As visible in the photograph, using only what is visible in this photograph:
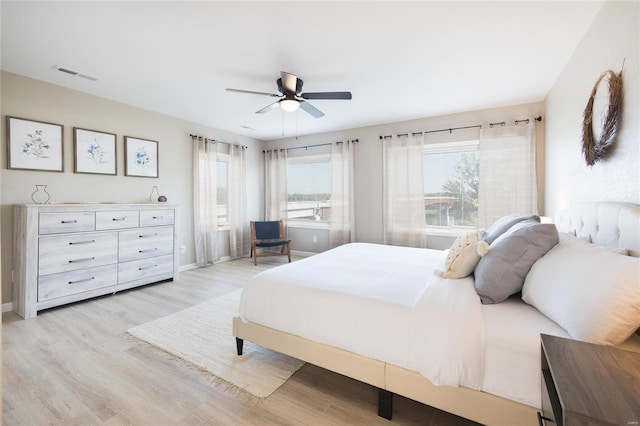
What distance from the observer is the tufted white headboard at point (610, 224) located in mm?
1366

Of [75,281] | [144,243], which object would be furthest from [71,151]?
[75,281]

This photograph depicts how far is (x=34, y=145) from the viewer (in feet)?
10.3

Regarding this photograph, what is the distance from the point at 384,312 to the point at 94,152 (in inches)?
163

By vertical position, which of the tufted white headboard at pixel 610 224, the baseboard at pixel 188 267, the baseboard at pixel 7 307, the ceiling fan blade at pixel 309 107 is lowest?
the baseboard at pixel 7 307

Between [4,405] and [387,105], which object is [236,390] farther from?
[387,105]

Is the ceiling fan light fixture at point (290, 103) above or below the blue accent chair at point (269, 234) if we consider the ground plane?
above

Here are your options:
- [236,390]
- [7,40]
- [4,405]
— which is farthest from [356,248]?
[7,40]

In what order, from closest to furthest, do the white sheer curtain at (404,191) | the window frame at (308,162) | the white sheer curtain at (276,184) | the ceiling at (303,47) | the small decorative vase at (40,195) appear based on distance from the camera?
the ceiling at (303,47) → the small decorative vase at (40,195) → the white sheer curtain at (404,191) → the window frame at (308,162) → the white sheer curtain at (276,184)

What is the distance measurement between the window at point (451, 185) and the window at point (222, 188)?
371cm

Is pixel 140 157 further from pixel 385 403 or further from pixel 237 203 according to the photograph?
pixel 385 403

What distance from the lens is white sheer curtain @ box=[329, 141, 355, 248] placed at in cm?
517

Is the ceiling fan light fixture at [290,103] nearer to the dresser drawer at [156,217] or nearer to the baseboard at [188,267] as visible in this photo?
the dresser drawer at [156,217]

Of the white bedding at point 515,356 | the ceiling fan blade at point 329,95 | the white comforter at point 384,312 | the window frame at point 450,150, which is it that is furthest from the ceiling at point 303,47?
the white bedding at point 515,356

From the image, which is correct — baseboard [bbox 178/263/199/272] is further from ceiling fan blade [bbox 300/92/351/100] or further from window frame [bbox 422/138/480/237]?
window frame [bbox 422/138/480/237]
